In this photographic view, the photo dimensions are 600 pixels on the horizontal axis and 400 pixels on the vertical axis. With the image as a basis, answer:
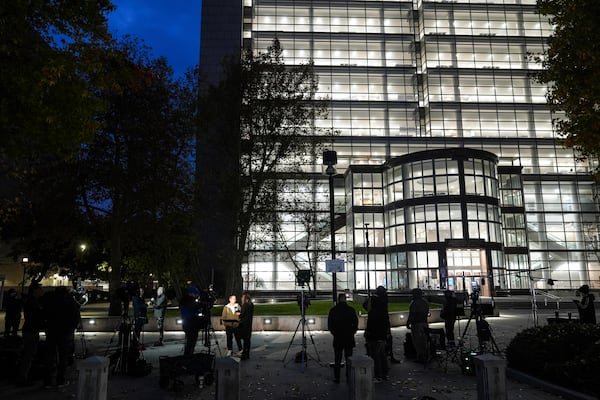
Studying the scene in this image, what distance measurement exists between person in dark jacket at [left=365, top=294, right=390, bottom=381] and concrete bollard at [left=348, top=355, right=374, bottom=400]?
3343mm

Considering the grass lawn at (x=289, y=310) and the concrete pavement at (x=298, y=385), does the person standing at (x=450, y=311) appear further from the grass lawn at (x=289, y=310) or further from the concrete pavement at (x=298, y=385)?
the grass lawn at (x=289, y=310)

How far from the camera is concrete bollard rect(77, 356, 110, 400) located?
6195mm

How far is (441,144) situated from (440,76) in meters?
9.97

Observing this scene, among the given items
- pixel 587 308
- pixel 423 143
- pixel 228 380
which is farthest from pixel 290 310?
pixel 423 143

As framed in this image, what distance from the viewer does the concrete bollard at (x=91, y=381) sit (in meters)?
6.20

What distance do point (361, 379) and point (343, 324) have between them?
326cm

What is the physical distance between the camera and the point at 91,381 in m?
6.23

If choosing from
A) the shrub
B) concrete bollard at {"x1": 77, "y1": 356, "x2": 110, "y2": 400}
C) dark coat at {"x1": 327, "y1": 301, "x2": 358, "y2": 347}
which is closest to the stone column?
dark coat at {"x1": 327, "y1": 301, "x2": 358, "y2": 347}

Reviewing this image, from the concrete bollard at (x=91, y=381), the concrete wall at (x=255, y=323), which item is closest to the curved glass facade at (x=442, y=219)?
the concrete wall at (x=255, y=323)

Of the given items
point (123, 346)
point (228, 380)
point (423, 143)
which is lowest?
point (123, 346)

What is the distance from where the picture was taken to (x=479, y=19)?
206 ft

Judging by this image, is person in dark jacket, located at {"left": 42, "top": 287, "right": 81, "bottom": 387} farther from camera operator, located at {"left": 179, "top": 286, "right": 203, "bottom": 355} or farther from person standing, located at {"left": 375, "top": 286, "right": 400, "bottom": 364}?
person standing, located at {"left": 375, "top": 286, "right": 400, "bottom": 364}

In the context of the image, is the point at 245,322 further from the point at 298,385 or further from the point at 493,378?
the point at 493,378

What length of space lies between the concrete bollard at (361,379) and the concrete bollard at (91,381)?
3.74m
